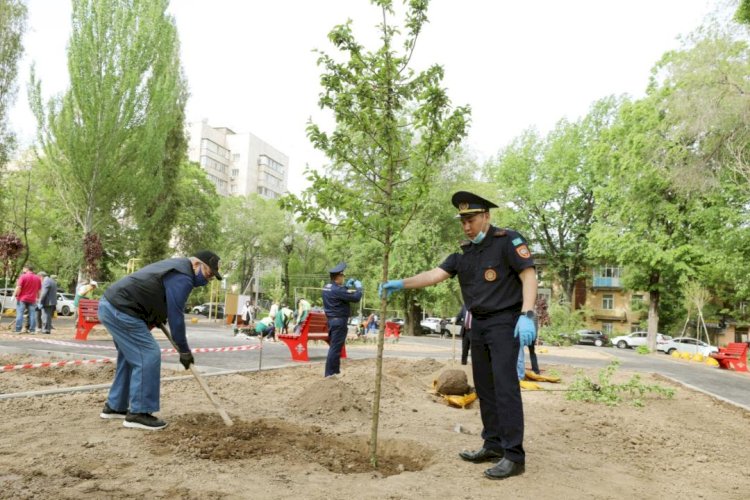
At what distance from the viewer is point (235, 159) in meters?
81.6

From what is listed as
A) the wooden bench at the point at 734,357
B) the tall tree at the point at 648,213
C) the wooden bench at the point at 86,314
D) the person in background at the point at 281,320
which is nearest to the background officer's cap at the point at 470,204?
the wooden bench at the point at 86,314

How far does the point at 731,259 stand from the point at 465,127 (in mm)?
24573

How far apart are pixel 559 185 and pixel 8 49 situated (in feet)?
115

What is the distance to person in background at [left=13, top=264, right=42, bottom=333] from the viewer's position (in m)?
14.4

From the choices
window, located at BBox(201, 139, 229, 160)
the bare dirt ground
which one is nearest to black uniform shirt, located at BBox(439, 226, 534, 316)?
the bare dirt ground

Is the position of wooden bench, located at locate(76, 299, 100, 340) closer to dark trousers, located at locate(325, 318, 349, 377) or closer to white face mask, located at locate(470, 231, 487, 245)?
dark trousers, located at locate(325, 318, 349, 377)

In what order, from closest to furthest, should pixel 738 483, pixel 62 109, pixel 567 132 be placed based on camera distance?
pixel 738 483 < pixel 62 109 < pixel 567 132

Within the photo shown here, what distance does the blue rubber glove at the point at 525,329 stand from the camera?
3829mm

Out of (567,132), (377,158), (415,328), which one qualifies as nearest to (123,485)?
(377,158)

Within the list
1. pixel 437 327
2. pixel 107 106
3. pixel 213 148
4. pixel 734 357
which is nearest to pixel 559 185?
pixel 437 327

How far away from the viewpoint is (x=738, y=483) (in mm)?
4113

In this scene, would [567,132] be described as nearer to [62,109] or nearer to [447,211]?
[447,211]

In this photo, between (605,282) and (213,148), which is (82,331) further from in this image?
(213,148)

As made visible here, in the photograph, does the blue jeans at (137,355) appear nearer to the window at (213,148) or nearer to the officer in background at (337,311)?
the officer in background at (337,311)
